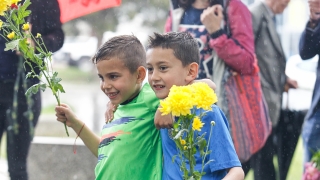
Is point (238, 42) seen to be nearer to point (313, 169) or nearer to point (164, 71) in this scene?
point (313, 169)

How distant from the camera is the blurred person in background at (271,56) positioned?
4.27m

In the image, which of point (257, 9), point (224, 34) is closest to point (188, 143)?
point (224, 34)

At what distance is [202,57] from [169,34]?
1761 millimetres

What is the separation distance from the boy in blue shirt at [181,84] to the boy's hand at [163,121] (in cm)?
2

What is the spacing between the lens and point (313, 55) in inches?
164

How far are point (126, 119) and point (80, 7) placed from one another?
2195 mm

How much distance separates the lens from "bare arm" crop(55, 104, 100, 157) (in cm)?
274

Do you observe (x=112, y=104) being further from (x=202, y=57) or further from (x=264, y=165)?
(x=264, y=165)

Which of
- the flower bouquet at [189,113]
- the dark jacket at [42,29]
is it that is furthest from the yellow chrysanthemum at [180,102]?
the dark jacket at [42,29]

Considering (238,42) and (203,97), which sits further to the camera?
(238,42)

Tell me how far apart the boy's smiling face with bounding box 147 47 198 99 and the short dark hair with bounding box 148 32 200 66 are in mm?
19

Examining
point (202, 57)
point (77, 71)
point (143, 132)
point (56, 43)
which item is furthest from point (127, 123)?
point (77, 71)

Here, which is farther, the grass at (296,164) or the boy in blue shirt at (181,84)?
the grass at (296,164)

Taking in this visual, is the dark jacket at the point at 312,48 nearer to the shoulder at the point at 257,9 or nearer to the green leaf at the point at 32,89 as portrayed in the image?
the shoulder at the point at 257,9
